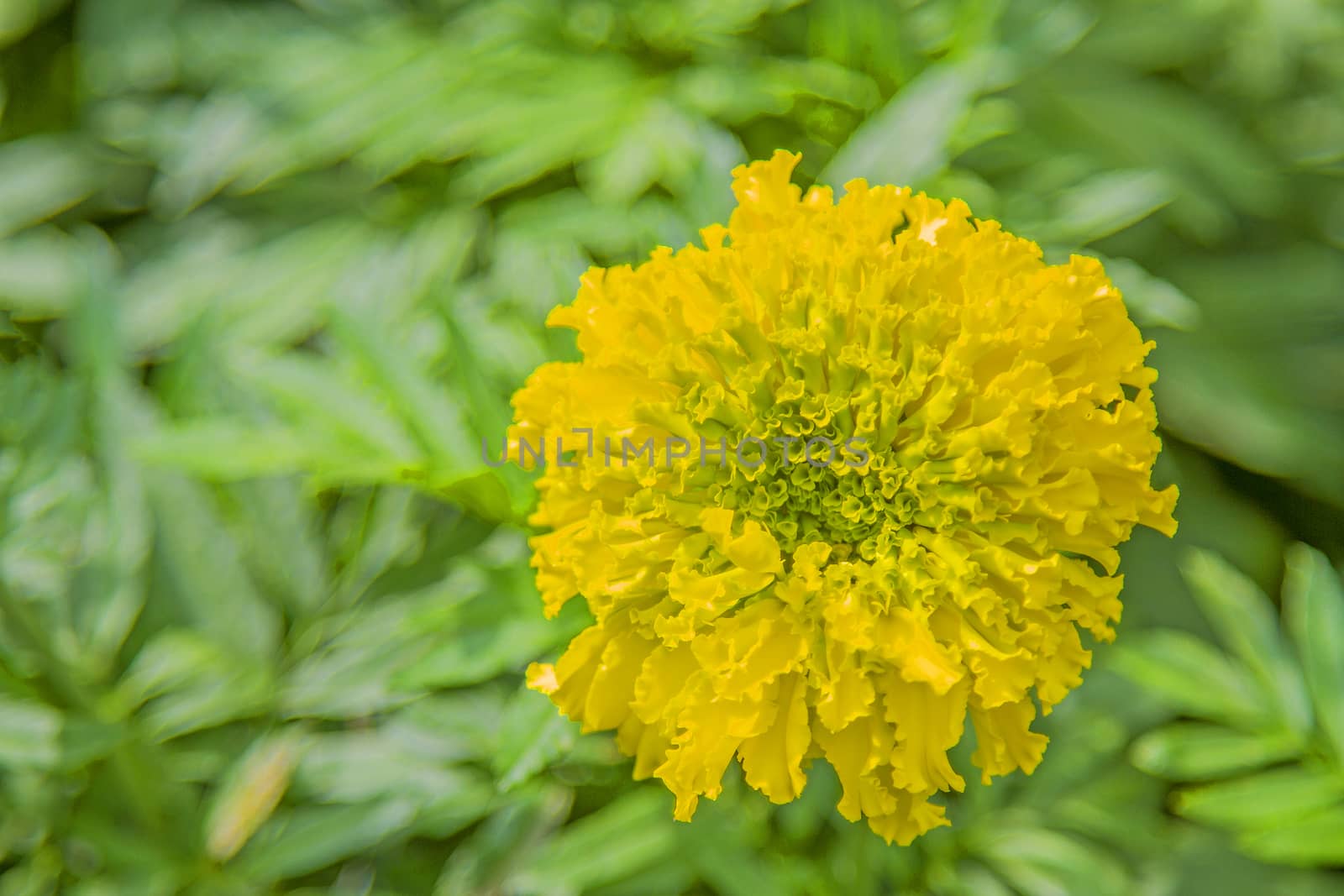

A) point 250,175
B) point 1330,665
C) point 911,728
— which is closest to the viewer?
point 911,728

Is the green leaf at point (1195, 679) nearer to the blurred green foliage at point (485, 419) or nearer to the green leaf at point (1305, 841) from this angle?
the blurred green foliage at point (485, 419)

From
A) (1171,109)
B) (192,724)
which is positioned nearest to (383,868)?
(192,724)

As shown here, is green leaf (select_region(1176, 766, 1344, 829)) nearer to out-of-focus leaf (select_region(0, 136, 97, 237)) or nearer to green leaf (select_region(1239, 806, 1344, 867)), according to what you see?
green leaf (select_region(1239, 806, 1344, 867))

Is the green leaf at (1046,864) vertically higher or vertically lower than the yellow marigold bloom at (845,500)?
lower

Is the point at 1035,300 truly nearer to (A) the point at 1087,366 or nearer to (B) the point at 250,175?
(A) the point at 1087,366

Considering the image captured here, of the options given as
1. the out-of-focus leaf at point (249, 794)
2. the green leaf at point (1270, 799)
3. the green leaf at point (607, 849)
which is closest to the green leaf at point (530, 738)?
the green leaf at point (607, 849)

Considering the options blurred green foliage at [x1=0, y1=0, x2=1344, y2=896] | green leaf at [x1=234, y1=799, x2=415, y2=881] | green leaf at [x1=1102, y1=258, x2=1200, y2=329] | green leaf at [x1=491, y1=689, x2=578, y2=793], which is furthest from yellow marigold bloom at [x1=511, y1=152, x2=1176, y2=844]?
green leaf at [x1=234, y1=799, x2=415, y2=881]
